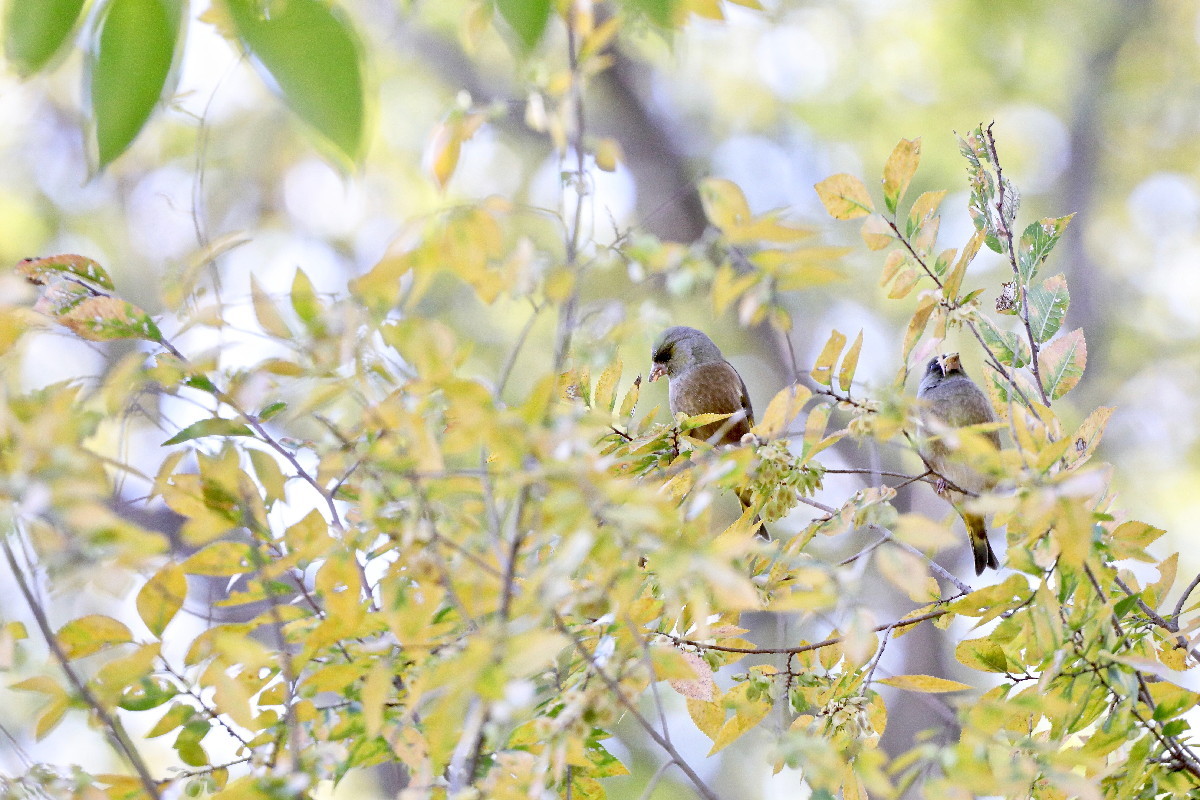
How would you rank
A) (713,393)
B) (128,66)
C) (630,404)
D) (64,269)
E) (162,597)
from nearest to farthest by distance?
(128,66) → (162,597) → (64,269) → (630,404) → (713,393)

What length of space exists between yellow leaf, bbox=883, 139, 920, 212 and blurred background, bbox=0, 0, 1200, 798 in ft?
12.1

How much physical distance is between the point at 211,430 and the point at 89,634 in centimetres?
29

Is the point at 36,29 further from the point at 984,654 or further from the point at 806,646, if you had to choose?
the point at 984,654

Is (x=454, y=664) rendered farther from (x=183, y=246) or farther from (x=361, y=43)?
(x=183, y=246)

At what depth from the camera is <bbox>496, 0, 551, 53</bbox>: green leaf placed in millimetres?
767

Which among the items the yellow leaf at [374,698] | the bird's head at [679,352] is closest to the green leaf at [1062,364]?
the yellow leaf at [374,698]

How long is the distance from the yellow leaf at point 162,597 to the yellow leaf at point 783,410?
0.82 meters

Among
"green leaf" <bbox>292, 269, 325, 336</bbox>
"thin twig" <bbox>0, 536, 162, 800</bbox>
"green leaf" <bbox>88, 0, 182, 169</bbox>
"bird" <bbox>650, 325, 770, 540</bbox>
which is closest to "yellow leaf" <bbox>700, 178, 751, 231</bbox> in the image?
"green leaf" <bbox>292, 269, 325, 336</bbox>

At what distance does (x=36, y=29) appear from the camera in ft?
2.35

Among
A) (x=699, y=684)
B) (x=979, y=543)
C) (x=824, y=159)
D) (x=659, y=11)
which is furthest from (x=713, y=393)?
(x=824, y=159)

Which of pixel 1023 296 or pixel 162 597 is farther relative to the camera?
pixel 1023 296

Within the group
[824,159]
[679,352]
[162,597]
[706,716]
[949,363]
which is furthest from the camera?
[824,159]

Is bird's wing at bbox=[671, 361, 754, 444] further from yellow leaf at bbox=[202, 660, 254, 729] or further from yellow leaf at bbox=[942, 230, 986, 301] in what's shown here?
yellow leaf at bbox=[202, 660, 254, 729]

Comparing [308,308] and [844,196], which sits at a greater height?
[844,196]
